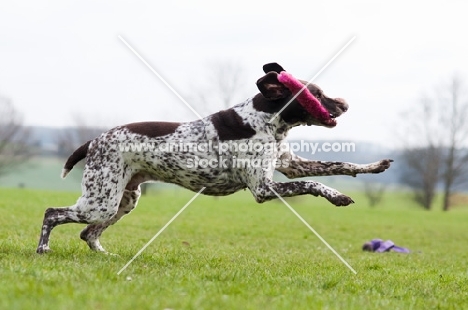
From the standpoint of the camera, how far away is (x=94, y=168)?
22.6 feet

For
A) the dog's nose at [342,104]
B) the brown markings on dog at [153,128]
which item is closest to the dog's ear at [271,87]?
the dog's nose at [342,104]

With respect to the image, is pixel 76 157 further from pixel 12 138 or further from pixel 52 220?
pixel 12 138

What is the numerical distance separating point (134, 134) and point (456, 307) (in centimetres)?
370

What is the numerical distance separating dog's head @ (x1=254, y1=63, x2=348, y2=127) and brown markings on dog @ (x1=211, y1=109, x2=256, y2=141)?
0.84 ft

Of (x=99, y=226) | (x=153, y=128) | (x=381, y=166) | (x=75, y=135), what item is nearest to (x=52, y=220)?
(x=99, y=226)

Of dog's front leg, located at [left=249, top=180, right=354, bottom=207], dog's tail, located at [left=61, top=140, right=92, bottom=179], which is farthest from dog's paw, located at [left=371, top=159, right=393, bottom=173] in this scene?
dog's tail, located at [left=61, top=140, right=92, bottom=179]

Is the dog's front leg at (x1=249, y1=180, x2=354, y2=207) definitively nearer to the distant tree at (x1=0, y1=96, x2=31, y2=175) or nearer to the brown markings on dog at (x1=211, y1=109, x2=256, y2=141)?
the brown markings on dog at (x1=211, y1=109, x2=256, y2=141)

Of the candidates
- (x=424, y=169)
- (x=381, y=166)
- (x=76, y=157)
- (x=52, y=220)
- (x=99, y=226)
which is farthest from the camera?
(x=424, y=169)

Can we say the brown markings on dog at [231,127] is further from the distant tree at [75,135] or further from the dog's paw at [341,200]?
the distant tree at [75,135]

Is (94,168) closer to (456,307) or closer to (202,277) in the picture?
(202,277)

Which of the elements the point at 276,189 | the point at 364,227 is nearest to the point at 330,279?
the point at 276,189

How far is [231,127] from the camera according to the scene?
6.66 metres

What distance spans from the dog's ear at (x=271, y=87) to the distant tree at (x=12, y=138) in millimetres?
55539

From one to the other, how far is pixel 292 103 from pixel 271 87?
28 cm
